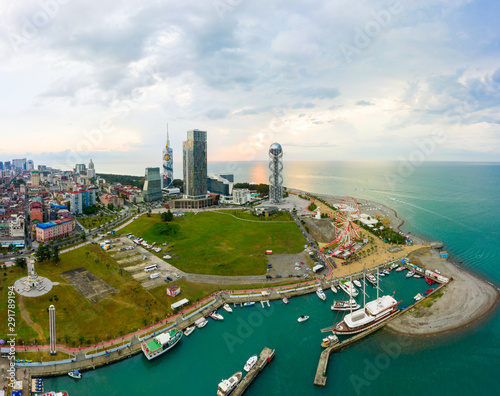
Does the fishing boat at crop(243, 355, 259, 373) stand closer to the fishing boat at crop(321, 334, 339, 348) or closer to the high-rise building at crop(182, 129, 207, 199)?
the fishing boat at crop(321, 334, 339, 348)

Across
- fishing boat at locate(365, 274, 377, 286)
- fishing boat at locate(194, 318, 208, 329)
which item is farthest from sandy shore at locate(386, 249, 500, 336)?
fishing boat at locate(194, 318, 208, 329)

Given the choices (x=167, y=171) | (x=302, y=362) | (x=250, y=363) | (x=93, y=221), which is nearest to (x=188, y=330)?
(x=250, y=363)

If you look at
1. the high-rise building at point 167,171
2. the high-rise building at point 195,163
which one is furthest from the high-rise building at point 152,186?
the high-rise building at point 167,171

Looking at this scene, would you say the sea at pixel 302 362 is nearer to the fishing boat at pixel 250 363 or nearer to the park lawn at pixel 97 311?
the fishing boat at pixel 250 363

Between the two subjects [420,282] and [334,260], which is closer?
[420,282]

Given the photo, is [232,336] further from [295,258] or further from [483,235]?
[483,235]

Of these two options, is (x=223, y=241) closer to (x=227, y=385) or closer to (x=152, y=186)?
(x=227, y=385)

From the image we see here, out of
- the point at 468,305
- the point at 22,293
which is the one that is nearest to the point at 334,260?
the point at 468,305
